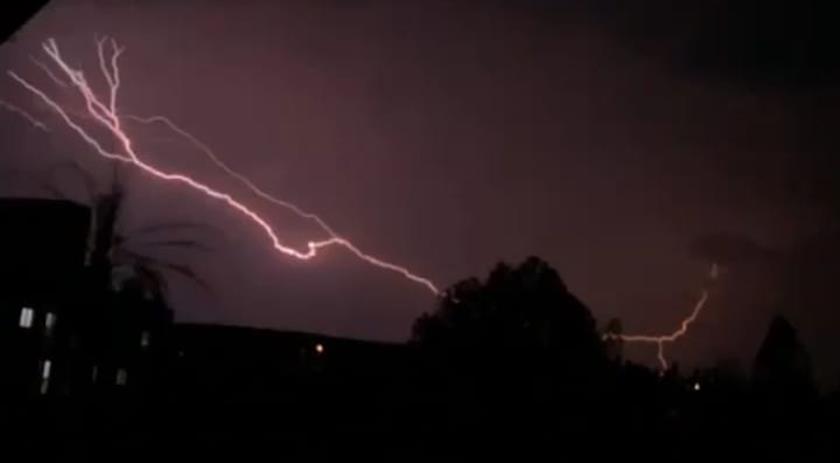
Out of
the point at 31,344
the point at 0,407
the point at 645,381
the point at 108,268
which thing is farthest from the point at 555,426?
the point at 108,268

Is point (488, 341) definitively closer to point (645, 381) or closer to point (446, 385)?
point (645, 381)

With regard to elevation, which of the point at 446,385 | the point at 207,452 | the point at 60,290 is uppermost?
the point at 60,290

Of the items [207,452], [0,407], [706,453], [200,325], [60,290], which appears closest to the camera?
[207,452]

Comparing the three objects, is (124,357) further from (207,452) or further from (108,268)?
(207,452)

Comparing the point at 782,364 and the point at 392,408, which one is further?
the point at 782,364

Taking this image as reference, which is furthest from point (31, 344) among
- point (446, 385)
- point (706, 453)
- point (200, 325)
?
point (200, 325)

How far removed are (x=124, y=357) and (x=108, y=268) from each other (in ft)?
14.0

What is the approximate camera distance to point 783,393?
12305 millimetres

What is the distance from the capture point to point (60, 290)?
1578 cm

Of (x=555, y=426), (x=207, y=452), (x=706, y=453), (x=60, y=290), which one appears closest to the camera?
(x=207, y=452)

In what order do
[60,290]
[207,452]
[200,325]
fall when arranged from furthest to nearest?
1. [200,325]
2. [60,290]
3. [207,452]

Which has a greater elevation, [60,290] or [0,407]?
[60,290]

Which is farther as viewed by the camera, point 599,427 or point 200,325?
point 200,325

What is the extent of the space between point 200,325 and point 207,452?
16207 millimetres
